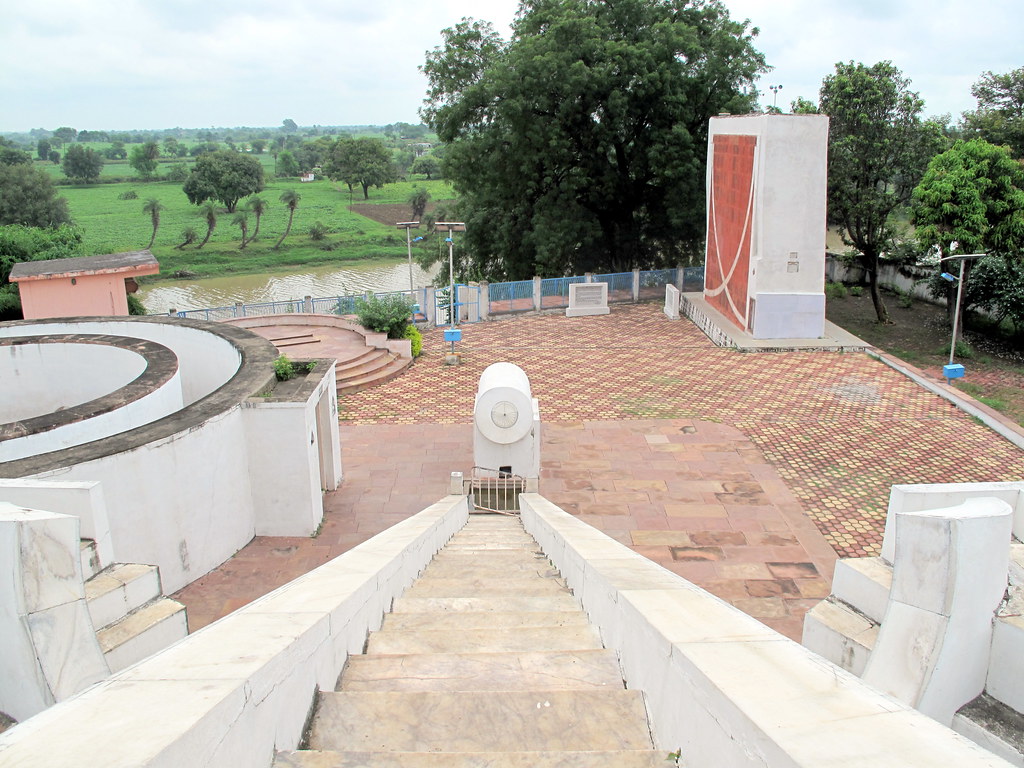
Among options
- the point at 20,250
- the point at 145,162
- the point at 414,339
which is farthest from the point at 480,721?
the point at 145,162

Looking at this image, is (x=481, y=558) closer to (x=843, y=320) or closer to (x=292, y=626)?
(x=292, y=626)

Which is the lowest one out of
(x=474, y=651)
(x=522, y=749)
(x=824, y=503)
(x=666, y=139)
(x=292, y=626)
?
(x=824, y=503)

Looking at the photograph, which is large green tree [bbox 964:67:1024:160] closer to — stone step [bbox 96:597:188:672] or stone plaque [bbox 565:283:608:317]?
stone plaque [bbox 565:283:608:317]

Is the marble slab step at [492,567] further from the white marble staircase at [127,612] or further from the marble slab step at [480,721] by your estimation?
the marble slab step at [480,721]

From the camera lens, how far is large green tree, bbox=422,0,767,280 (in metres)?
24.4

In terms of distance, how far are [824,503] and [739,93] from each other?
18.3 metres

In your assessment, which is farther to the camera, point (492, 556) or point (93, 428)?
point (93, 428)

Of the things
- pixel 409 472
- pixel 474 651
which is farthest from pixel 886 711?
pixel 409 472

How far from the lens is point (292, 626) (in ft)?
10.5

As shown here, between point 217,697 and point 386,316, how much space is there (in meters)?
16.1

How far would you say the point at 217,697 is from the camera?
236cm

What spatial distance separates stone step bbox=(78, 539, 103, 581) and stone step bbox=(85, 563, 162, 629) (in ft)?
0.16

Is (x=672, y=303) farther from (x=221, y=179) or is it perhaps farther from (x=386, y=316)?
(x=221, y=179)

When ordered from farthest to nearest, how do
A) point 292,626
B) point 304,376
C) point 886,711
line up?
1. point 304,376
2. point 292,626
3. point 886,711
